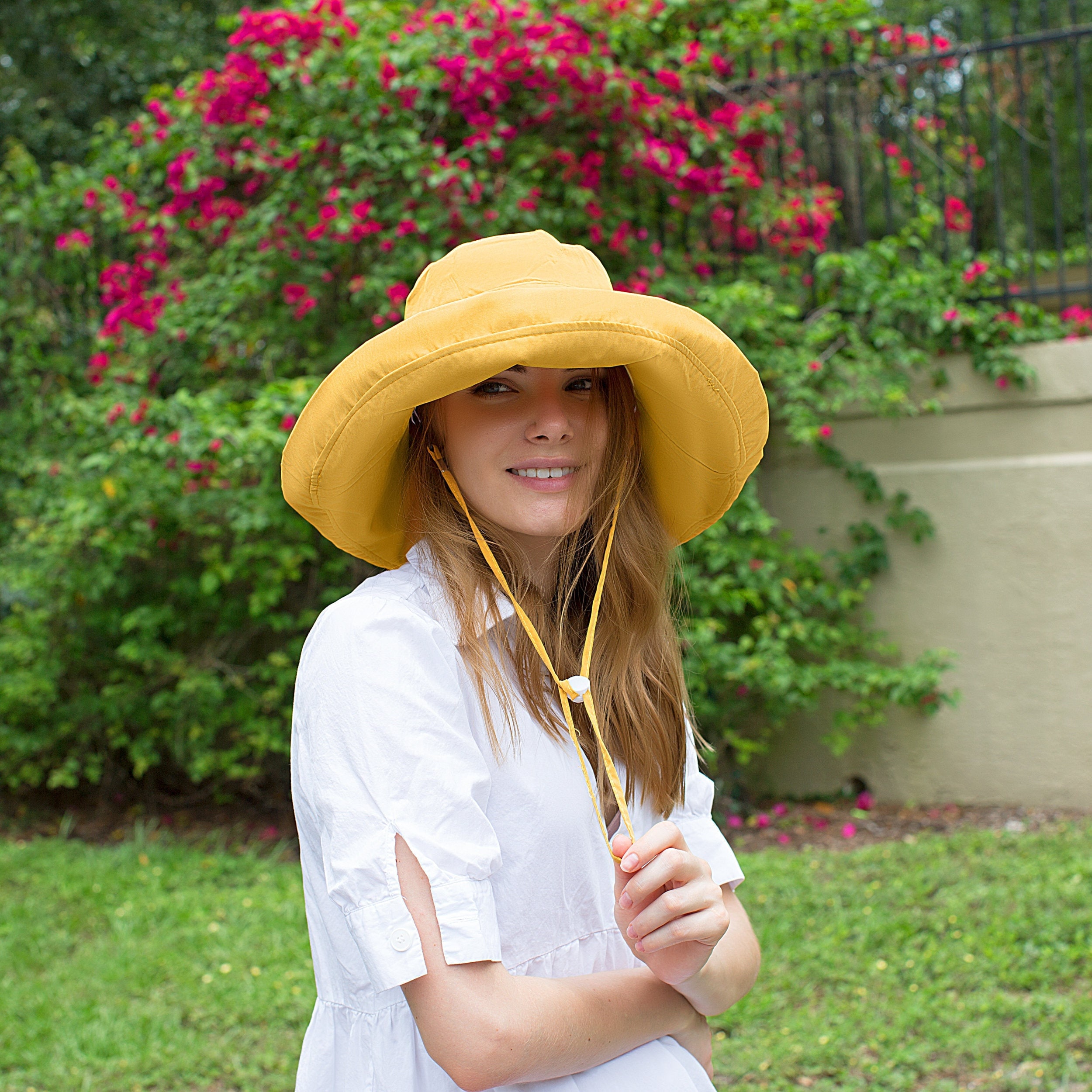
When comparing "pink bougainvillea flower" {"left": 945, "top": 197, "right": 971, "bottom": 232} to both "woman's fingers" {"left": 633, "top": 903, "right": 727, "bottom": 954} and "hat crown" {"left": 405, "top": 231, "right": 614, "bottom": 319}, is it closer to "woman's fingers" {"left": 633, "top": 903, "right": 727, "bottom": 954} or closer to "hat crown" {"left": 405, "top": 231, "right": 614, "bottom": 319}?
"hat crown" {"left": 405, "top": 231, "right": 614, "bottom": 319}

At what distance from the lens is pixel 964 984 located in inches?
128

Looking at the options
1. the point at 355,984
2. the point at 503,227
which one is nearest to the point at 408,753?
Result: the point at 355,984

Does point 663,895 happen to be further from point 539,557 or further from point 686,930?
point 539,557

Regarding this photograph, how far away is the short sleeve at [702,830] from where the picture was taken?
60.6 inches

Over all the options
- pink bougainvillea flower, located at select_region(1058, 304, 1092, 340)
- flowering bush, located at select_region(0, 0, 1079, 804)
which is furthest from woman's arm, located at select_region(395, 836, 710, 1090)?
pink bougainvillea flower, located at select_region(1058, 304, 1092, 340)

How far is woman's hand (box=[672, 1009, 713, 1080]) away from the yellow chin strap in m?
0.25

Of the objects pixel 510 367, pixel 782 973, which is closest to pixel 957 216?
pixel 782 973

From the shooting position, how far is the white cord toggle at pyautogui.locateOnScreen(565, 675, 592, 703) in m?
1.32

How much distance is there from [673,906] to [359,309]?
4024mm

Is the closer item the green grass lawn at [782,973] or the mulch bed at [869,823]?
the green grass lawn at [782,973]

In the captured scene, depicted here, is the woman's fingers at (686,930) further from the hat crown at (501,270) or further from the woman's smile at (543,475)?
the hat crown at (501,270)

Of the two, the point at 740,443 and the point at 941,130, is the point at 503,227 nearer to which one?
the point at 941,130

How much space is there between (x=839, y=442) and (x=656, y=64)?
1.78m

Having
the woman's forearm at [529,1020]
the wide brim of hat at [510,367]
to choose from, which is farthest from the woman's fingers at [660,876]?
the wide brim of hat at [510,367]
